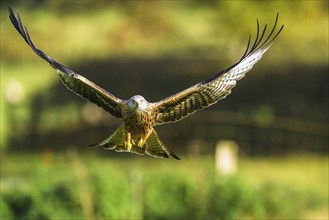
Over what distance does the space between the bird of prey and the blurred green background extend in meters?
4.49

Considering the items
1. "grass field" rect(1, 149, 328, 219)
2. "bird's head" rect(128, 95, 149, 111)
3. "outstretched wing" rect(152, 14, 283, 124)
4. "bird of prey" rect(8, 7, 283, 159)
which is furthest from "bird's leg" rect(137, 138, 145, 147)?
"grass field" rect(1, 149, 328, 219)

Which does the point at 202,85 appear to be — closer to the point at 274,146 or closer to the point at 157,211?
the point at 157,211

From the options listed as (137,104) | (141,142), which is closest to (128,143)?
(141,142)

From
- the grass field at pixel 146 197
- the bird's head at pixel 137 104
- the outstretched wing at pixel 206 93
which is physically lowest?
the grass field at pixel 146 197

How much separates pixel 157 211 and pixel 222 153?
24.1 feet

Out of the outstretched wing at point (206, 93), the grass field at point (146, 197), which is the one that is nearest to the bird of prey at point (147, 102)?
the outstretched wing at point (206, 93)

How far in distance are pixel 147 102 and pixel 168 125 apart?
58.4 ft

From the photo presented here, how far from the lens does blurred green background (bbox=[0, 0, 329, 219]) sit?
687 inches

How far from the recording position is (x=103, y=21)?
41969mm

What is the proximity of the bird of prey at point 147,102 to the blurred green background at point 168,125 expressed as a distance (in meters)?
4.49

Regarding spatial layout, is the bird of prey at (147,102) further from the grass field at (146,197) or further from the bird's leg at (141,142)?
the grass field at (146,197)

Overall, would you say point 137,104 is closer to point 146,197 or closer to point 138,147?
point 138,147

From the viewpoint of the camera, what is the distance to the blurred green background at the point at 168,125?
1744cm

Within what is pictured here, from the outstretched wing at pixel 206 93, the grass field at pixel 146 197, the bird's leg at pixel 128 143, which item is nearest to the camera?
the bird's leg at pixel 128 143
